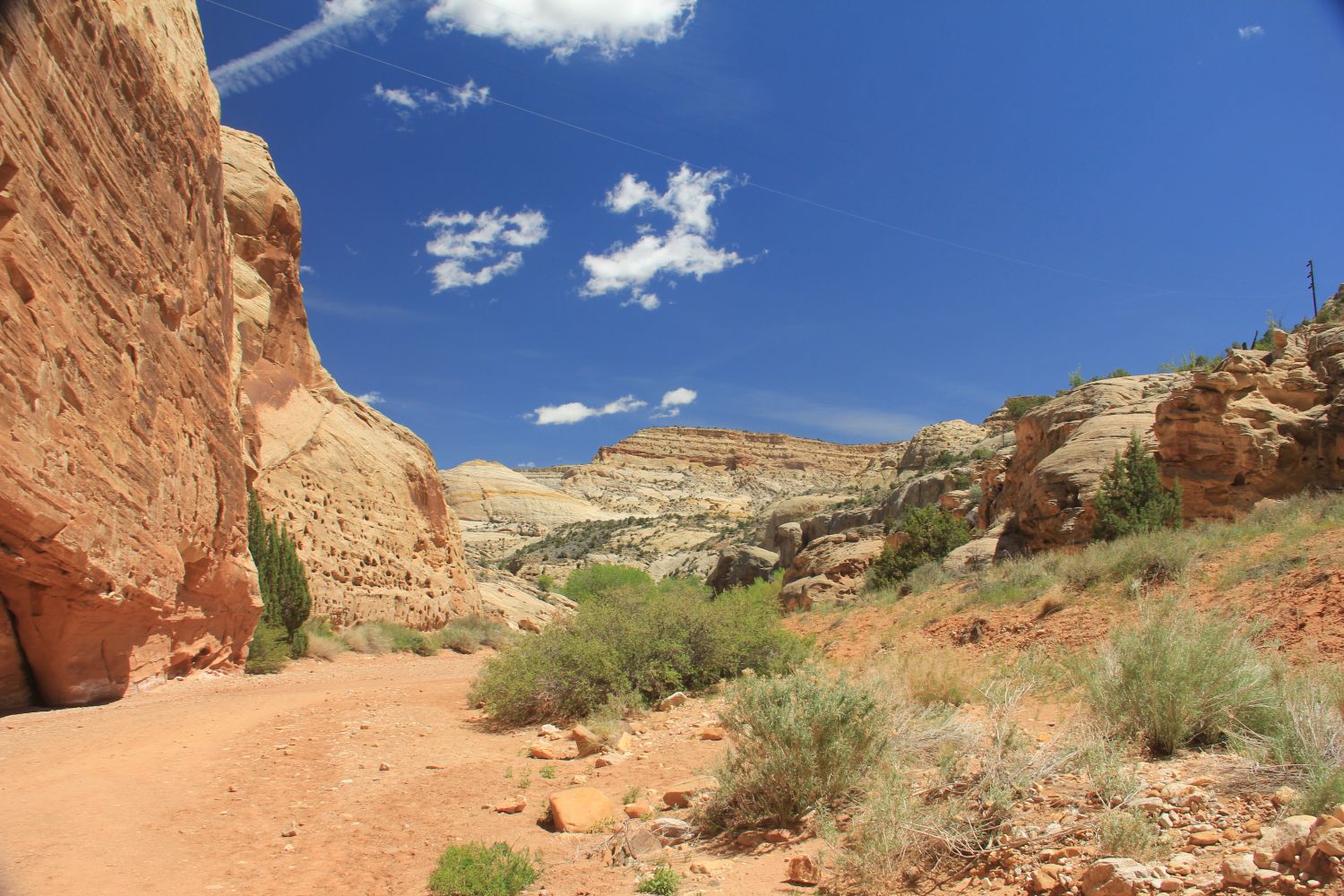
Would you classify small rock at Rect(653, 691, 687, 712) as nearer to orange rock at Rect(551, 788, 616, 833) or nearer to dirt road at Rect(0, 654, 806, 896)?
dirt road at Rect(0, 654, 806, 896)

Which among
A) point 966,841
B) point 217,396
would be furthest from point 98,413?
point 966,841

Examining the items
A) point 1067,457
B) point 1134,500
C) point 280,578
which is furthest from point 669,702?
point 1067,457

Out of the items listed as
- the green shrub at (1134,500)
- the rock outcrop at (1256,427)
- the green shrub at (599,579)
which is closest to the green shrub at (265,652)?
the green shrub at (1134,500)

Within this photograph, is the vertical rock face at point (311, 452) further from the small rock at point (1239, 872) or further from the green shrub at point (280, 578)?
the small rock at point (1239, 872)

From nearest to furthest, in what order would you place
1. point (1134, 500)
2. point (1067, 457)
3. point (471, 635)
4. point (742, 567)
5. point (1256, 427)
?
point (1134, 500)
point (1256, 427)
point (1067, 457)
point (471, 635)
point (742, 567)

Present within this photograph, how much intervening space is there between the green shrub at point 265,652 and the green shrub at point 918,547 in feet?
48.2

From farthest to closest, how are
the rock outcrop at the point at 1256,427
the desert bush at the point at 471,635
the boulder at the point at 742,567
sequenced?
the boulder at the point at 742,567 < the desert bush at the point at 471,635 < the rock outcrop at the point at 1256,427

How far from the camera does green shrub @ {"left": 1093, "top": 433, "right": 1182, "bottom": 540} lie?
15.4 m

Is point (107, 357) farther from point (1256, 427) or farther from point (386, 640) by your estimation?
point (1256, 427)

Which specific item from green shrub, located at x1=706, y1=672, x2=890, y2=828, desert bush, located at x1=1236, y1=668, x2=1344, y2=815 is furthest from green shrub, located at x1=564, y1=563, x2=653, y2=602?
desert bush, located at x1=1236, y1=668, x2=1344, y2=815

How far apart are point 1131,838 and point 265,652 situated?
49.9ft

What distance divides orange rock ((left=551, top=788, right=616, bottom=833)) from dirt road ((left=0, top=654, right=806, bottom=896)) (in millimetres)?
148

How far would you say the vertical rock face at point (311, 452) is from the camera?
→ 1897 centimetres

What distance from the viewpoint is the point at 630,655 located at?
10.6 metres
